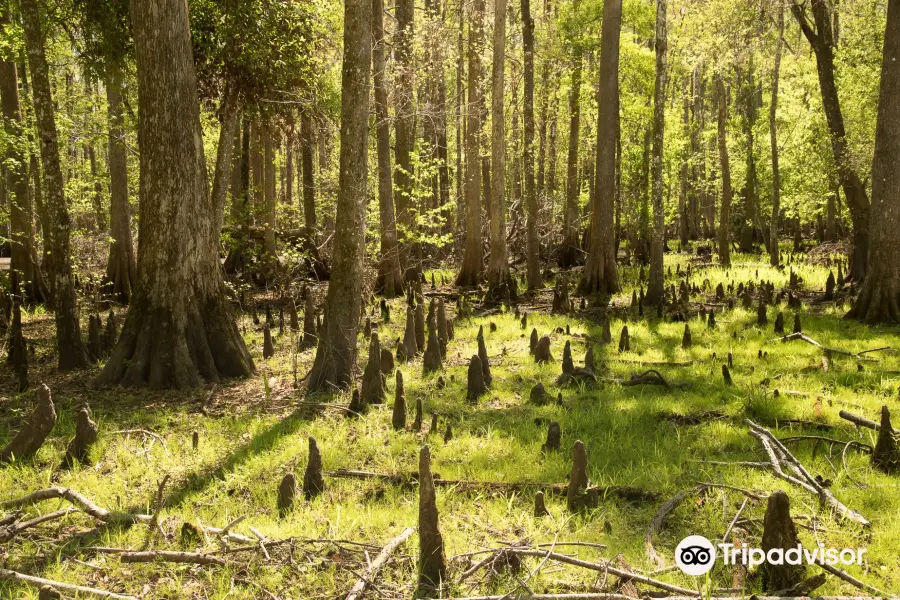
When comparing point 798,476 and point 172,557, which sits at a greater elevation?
point 798,476

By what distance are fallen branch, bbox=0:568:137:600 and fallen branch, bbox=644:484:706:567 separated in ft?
8.83

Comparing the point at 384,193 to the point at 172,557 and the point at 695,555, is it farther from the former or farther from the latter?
the point at 695,555

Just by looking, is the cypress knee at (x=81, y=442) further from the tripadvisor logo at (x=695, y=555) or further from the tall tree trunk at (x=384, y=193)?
the tall tree trunk at (x=384, y=193)

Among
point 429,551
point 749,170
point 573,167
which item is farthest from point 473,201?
point 429,551

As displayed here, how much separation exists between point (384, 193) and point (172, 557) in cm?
1038

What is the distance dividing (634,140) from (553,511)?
79.0ft

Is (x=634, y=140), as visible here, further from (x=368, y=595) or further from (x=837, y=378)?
(x=368, y=595)

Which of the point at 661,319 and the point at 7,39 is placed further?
the point at 661,319

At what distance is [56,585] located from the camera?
10.7 feet

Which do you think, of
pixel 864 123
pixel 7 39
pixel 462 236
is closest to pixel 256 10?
pixel 7 39

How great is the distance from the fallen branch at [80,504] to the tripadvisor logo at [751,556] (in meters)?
3.21

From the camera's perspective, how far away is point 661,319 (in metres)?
10.5

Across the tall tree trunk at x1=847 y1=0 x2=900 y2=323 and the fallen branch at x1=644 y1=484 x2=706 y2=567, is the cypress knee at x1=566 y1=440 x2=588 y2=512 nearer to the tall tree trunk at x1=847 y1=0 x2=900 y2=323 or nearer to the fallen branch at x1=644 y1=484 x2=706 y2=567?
the fallen branch at x1=644 y1=484 x2=706 y2=567

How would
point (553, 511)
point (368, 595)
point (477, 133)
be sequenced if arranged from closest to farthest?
point (368, 595), point (553, 511), point (477, 133)
